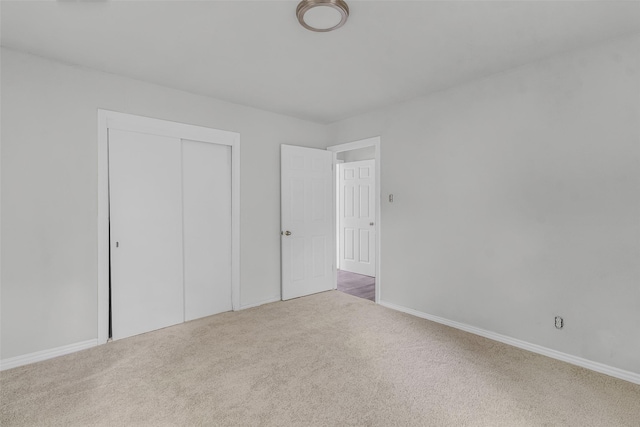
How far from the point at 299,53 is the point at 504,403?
2848 mm

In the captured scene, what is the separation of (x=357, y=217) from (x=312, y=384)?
3820 mm

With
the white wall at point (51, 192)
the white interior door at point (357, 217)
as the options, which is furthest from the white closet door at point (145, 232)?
the white interior door at point (357, 217)

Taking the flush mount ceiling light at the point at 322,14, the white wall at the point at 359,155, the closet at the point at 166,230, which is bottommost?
the closet at the point at 166,230

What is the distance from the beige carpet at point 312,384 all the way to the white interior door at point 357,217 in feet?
8.47

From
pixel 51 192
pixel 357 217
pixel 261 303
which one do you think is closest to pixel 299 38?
pixel 51 192

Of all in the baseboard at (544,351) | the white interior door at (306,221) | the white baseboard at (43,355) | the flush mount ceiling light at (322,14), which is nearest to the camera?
the flush mount ceiling light at (322,14)

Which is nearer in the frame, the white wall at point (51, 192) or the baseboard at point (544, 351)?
the baseboard at point (544, 351)

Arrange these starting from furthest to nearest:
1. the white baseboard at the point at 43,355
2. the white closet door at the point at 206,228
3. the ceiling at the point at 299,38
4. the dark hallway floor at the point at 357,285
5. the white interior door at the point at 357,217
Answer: the white interior door at the point at 357,217 < the dark hallway floor at the point at 357,285 < the white closet door at the point at 206,228 < the white baseboard at the point at 43,355 < the ceiling at the point at 299,38

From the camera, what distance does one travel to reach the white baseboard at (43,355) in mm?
2391

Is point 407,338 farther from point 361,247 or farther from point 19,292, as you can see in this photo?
point 19,292

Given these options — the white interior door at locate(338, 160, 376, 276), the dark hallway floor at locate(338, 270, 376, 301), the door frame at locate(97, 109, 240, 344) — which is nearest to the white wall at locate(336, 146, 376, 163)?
the white interior door at locate(338, 160, 376, 276)

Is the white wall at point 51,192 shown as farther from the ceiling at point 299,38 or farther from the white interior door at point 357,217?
the white interior door at point 357,217

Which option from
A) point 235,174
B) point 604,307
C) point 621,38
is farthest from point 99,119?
point 604,307

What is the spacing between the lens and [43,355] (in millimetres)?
2529
